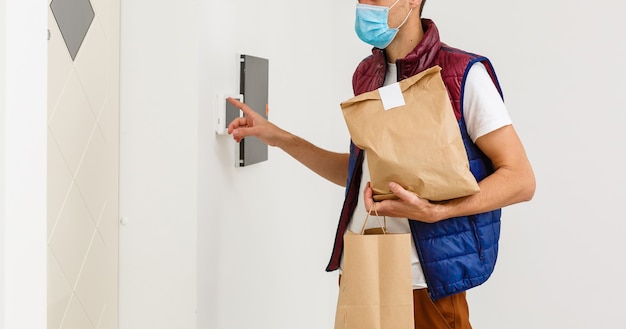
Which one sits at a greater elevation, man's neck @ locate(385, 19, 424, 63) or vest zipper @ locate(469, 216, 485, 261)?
man's neck @ locate(385, 19, 424, 63)

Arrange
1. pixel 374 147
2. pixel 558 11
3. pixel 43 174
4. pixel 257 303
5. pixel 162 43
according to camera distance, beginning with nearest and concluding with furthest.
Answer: pixel 43 174 → pixel 374 147 → pixel 162 43 → pixel 257 303 → pixel 558 11

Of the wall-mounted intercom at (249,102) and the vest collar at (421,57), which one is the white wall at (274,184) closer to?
the wall-mounted intercom at (249,102)

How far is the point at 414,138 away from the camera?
5.08ft

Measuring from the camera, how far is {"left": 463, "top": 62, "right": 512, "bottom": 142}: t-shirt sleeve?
1.61 metres

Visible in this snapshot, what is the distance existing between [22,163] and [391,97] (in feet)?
2.97

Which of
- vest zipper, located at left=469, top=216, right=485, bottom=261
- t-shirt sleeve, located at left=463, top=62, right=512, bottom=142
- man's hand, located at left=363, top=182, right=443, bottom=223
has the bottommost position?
vest zipper, located at left=469, top=216, right=485, bottom=261

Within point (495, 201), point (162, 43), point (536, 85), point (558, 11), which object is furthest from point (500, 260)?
point (162, 43)

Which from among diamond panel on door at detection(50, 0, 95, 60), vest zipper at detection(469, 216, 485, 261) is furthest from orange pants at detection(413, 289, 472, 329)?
diamond panel on door at detection(50, 0, 95, 60)

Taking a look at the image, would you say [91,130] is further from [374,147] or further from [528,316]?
[528,316]

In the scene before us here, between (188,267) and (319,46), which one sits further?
(319,46)

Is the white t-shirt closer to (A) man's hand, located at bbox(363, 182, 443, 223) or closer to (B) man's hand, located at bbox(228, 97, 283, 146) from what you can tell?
(A) man's hand, located at bbox(363, 182, 443, 223)

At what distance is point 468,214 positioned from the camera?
5.27 feet

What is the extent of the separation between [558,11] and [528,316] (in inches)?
48.3

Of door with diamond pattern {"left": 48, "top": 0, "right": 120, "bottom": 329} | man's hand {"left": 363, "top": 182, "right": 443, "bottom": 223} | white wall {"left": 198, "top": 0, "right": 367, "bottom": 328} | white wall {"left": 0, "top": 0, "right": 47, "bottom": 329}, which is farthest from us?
white wall {"left": 198, "top": 0, "right": 367, "bottom": 328}
